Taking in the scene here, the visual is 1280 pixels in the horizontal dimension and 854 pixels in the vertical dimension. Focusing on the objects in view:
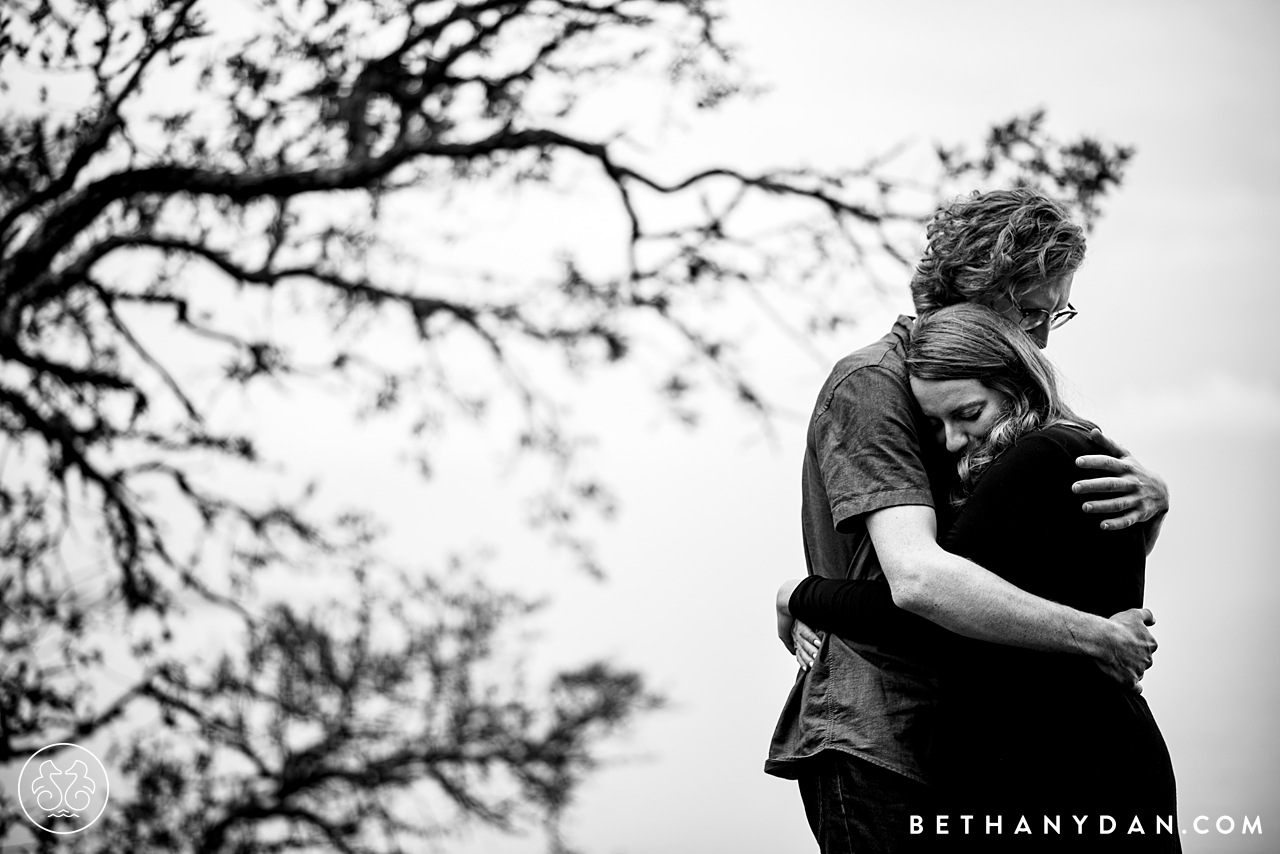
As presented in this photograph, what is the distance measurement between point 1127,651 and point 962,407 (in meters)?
0.38

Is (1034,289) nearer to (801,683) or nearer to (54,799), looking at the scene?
(801,683)

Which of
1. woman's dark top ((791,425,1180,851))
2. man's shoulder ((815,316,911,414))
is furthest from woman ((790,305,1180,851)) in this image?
man's shoulder ((815,316,911,414))

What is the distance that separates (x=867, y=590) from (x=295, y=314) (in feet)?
12.8

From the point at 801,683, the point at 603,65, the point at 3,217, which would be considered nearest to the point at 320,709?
the point at 3,217

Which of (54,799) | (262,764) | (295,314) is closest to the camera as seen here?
(54,799)

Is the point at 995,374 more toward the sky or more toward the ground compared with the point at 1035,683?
more toward the sky

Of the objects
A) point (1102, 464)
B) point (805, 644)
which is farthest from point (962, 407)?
point (805, 644)

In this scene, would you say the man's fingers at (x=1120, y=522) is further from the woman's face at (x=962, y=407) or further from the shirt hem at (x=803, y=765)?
the shirt hem at (x=803, y=765)

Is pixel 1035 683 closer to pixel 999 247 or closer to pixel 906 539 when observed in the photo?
pixel 906 539

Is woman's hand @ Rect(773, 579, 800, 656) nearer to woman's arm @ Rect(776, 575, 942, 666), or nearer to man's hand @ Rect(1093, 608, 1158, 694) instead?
woman's arm @ Rect(776, 575, 942, 666)

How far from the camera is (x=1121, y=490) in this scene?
1.54 meters

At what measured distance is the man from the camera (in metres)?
1.47

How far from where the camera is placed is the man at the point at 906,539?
1473 mm

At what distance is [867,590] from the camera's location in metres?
1.61
